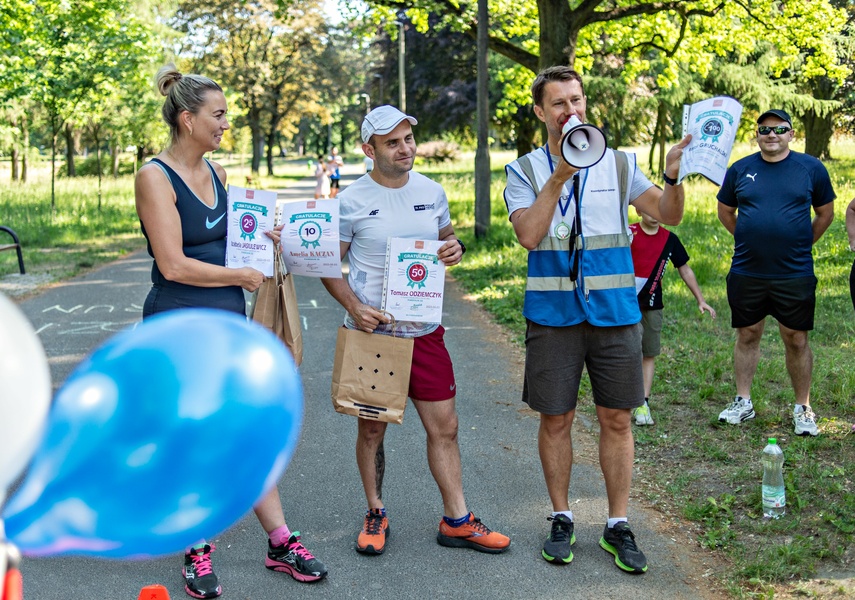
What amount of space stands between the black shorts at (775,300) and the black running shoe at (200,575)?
4042mm

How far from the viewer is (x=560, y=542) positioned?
4.38m

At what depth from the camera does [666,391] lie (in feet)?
23.5

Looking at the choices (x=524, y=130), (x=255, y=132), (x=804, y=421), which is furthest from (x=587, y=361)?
(x=255, y=132)

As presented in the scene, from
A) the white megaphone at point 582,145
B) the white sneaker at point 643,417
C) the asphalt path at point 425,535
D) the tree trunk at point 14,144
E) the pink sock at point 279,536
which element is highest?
the tree trunk at point 14,144

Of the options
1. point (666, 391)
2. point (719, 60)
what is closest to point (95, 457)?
point (666, 391)

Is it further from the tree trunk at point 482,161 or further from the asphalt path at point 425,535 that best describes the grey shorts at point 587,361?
the tree trunk at point 482,161

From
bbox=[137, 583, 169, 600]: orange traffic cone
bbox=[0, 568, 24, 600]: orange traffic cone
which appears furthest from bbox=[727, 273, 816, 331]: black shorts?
bbox=[0, 568, 24, 600]: orange traffic cone

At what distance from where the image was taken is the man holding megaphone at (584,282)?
161 inches

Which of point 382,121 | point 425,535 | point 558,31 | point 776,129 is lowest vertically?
point 425,535

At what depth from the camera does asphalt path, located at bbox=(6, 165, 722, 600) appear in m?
4.11

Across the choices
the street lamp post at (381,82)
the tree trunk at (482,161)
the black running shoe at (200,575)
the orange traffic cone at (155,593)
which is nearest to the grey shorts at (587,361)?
the black running shoe at (200,575)

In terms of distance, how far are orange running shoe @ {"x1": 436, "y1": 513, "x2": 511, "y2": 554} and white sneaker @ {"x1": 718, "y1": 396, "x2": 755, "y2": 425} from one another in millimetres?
2414

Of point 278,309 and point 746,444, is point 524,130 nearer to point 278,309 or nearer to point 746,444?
point 746,444

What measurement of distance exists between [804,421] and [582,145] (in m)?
3.26
